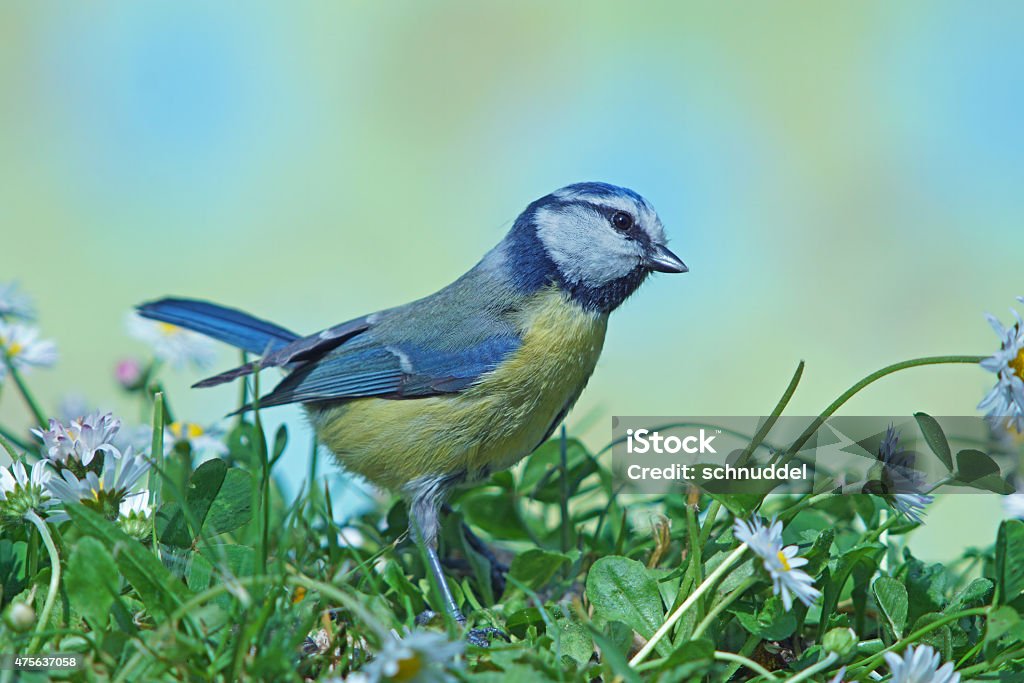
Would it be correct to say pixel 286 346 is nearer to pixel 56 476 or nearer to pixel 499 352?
pixel 499 352

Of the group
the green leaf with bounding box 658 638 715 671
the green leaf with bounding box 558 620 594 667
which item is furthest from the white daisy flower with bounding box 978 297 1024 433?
the green leaf with bounding box 558 620 594 667

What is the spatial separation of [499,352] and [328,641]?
80cm

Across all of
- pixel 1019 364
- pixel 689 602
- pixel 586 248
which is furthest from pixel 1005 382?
pixel 586 248

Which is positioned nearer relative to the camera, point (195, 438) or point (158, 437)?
point (158, 437)

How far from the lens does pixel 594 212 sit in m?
2.25

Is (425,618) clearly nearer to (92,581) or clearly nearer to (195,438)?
(92,581)

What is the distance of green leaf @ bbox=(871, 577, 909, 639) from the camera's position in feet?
4.83

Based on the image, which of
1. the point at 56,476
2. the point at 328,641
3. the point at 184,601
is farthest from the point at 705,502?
the point at 56,476

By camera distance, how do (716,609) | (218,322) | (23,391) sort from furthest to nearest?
(218,322), (23,391), (716,609)

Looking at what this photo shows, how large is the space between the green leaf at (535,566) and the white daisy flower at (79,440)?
0.70 m

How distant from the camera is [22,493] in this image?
1408mm

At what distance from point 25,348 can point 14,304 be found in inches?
7.0

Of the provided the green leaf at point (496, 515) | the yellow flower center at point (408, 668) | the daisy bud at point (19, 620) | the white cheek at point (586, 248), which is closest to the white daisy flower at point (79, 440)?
the daisy bud at point (19, 620)

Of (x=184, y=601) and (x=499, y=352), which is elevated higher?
(x=499, y=352)
